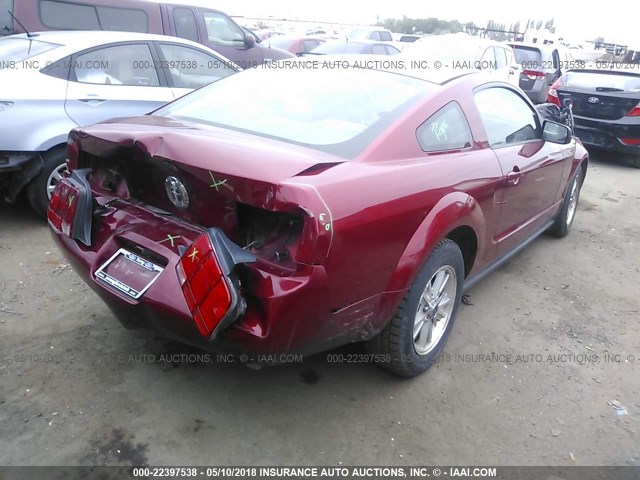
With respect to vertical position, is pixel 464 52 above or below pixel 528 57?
above

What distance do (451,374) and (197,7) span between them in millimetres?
6960

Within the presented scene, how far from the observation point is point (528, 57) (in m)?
13.2

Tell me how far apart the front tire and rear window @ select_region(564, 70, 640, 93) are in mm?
6683

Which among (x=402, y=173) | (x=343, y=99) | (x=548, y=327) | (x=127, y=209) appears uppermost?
(x=343, y=99)

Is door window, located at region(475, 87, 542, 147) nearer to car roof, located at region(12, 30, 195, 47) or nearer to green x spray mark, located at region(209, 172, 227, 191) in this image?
green x spray mark, located at region(209, 172, 227, 191)

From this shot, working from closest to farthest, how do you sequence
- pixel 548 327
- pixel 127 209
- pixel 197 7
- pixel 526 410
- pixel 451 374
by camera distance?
pixel 127 209 < pixel 526 410 < pixel 451 374 < pixel 548 327 < pixel 197 7

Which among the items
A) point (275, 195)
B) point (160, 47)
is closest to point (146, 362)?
point (275, 195)

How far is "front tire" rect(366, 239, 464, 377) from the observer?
2559mm

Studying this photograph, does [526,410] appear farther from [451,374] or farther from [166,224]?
[166,224]

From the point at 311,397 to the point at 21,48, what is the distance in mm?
4047

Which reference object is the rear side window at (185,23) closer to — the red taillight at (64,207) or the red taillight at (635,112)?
the red taillight at (64,207)

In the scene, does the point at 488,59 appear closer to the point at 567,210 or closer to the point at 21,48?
the point at 567,210

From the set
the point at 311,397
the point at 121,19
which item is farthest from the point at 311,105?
the point at 121,19

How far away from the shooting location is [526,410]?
8.84 feet
